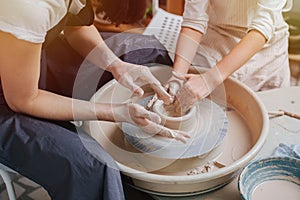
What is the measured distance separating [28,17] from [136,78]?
1.60ft

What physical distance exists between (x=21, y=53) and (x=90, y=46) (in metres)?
0.51

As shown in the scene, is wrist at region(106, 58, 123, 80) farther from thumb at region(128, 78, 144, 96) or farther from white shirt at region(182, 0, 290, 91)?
white shirt at region(182, 0, 290, 91)

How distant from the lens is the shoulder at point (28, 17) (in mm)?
1045

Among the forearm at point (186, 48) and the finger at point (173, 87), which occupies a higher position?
the forearm at point (186, 48)

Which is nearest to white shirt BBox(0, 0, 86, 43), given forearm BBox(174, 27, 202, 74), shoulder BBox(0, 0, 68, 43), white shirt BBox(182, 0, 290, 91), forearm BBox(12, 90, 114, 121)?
shoulder BBox(0, 0, 68, 43)

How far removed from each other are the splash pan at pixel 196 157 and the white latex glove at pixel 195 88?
10 centimetres

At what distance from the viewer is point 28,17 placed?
1067 millimetres

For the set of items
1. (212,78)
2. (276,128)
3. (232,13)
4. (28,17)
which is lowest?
(276,128)

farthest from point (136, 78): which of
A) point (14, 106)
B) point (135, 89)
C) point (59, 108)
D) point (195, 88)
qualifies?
point (14, 106)

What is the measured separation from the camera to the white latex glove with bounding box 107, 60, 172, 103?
54.9 inches

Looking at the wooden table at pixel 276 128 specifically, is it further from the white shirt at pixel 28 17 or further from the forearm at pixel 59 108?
the white shirt at pixel 28 17

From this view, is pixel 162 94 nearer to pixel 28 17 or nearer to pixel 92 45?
pixel 92 45

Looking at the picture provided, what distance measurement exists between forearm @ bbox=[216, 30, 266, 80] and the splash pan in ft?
0.25

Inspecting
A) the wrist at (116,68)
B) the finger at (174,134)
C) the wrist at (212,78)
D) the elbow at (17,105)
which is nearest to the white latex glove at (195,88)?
the wrist at (212,78)
